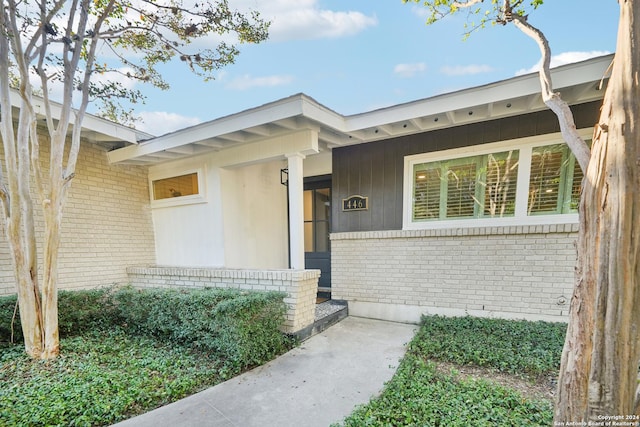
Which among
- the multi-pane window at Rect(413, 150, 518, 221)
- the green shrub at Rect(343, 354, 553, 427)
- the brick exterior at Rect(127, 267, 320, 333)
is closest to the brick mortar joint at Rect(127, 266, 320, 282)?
the brick exterior at Rect(127, 267, 320, 333)

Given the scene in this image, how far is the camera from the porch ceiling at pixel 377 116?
9.96 feet

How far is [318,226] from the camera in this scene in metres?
5.72

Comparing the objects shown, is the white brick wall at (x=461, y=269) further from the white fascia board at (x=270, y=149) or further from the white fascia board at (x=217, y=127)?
the white fascia board at (x=217, y=127)

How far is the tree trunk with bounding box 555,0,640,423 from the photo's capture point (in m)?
1.10

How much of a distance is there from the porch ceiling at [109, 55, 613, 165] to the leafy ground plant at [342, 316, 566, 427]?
2.91 meters

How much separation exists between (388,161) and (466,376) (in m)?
3.18

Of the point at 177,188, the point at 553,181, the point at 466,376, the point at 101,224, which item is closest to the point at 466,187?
the point at 553,181

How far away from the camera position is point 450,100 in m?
3.39

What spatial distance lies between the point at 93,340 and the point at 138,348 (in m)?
0.70

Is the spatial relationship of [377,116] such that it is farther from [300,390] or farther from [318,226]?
[300,390]

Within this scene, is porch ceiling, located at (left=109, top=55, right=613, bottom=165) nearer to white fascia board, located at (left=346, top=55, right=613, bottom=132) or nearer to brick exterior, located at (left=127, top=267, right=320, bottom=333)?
white fascia board, located at (left=346, top=55, right=613, bottom=132)

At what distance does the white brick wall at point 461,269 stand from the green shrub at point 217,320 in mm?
1773

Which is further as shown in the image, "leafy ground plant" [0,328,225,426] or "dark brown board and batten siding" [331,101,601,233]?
"dark brown board and batten siding" [331,101,601,233]

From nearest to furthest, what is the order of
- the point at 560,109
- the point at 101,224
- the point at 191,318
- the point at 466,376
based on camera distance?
the point at 560,109 < the point at 466,376 < the point at 191,318 < the point at 101,224
